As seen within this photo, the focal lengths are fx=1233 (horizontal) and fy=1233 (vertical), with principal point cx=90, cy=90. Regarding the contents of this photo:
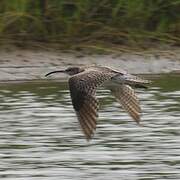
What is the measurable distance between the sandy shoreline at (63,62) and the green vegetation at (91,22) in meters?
0.15

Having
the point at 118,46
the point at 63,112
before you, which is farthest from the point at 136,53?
the point at 63,112

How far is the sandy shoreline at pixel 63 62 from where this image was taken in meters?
13.7

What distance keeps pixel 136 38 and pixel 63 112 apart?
282 centimetres

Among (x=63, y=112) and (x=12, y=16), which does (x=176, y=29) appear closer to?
(x=12, y=16)

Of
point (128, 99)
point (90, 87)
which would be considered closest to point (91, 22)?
point (128, 99)

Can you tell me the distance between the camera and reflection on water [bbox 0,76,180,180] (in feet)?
29.7

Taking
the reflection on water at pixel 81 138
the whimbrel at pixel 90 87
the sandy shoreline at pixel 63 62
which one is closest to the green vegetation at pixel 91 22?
the sandy shoreline at pixel 63 62

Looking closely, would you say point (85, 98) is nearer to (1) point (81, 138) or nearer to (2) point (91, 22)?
(1) point (81, 138)

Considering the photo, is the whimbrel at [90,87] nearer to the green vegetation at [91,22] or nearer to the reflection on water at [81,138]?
the reflection on water at [81,138]

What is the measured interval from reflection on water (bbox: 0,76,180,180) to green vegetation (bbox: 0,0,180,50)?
912 mm

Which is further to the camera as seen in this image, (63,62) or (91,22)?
(91,22)

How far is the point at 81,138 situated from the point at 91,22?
381 cm

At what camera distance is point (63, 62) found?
1398 cm

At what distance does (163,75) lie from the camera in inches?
549
